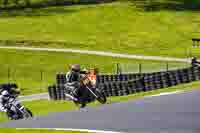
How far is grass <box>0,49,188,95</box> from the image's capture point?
42281 millimetres

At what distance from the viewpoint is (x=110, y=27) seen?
71375 millimetres

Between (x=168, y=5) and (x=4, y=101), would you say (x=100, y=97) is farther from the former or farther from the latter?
(x=168, y=5)

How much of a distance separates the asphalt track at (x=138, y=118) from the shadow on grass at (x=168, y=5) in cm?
6370

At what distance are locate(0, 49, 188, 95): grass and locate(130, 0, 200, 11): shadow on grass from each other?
28.2 meters

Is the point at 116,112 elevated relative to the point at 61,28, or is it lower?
elevated

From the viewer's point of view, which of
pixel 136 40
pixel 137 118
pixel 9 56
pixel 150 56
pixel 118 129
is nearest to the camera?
pixel 118 129

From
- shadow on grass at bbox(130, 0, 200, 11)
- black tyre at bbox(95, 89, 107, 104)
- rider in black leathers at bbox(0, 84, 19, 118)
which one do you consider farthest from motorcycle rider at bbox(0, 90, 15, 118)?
shadow on grass at bbox(130, 0, 200, 11)

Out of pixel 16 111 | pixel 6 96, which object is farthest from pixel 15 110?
pixel 6 96

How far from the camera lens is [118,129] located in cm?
1370

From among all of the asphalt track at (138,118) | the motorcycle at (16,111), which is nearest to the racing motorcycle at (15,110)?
the motorcycle at (16,111)

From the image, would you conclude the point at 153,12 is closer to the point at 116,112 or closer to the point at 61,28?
the point at 61,28

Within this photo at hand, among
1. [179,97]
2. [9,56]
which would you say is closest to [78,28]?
[9,56]

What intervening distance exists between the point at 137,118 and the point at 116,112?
1.00m

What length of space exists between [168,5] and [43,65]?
35.6 metres
